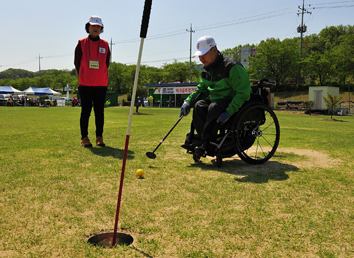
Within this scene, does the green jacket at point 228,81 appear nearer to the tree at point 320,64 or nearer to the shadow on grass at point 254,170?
the shadow on grass at point 254,170

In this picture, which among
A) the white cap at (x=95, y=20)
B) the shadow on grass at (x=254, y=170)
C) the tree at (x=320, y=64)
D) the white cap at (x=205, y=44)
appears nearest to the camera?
the shadow on grass at (x=254, y=170)

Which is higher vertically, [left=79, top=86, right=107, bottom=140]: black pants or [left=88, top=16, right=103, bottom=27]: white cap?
[left=88, top=16, right=103, bottom=27]: white cap

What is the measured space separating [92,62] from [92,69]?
142mm

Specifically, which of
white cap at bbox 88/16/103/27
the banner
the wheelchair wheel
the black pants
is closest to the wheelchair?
the wheelchair wheel

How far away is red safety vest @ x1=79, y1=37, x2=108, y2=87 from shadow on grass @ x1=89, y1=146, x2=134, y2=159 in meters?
1.42

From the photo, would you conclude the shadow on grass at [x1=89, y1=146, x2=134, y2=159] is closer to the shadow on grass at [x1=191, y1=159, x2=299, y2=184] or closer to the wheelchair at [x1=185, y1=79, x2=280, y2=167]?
the wheelchair at [x1=185, y1=79, x2=280, y2=167]

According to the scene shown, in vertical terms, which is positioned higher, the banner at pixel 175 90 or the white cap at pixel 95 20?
the banner at pixel 175 90

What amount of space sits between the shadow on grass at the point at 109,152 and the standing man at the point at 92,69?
0.31 m

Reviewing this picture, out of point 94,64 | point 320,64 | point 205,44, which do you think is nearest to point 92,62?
point 94,64

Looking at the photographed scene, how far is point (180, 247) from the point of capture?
195 cm

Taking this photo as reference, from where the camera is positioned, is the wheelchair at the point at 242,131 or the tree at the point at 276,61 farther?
the tree at the point at 276,61

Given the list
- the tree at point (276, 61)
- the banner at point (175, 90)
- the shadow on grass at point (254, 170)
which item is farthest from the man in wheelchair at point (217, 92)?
the tree at point (276, 61)

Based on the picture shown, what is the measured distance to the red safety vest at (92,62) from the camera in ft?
19.8

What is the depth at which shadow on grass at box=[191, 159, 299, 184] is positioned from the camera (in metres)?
3.75
